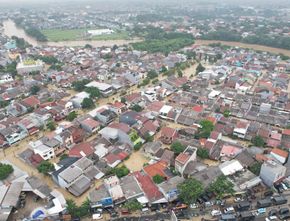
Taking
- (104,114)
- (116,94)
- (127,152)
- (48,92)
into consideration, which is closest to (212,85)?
(116,94)

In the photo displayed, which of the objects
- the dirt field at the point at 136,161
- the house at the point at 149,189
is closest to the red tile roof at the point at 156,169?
the house at the point at 149,189

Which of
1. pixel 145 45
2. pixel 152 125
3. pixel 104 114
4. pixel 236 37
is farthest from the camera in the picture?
pixel 236 37

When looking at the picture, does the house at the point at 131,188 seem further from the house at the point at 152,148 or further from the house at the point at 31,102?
the house at the point at 31,102

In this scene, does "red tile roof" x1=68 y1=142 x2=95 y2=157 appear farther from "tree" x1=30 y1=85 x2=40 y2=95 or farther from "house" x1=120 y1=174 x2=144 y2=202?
"tree" x1=30 y1=85 x2=40 y2=95

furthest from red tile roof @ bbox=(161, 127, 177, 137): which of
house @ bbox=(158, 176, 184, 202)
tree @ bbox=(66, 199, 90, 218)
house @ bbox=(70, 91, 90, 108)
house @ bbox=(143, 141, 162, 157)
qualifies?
house @ bbox=(70, 91, 90, 108)

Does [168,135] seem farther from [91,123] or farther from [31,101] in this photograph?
[31,101]

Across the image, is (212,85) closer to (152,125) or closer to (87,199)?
(152,125)
